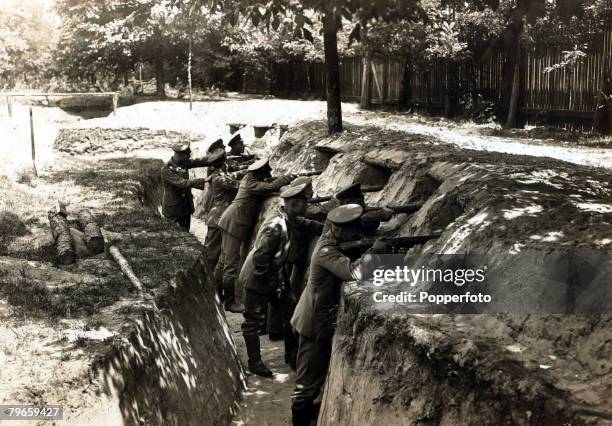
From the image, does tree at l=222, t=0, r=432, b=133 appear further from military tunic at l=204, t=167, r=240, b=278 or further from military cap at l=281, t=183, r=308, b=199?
military tunic at l=204, t=167, r=240, b=278

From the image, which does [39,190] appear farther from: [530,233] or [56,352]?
[530,233]

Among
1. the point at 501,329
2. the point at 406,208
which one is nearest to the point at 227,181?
the point at 406,208

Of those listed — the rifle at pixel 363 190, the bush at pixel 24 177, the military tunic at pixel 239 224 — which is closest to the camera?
the rifle at pixel 363 190

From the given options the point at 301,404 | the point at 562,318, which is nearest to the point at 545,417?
the point at 562,318

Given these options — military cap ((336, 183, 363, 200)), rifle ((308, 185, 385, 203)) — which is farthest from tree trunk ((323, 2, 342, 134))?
military cap ((336, 183, 363, 200))

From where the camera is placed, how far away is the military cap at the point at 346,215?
6129 mm

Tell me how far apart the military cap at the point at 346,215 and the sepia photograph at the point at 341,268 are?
2 cm

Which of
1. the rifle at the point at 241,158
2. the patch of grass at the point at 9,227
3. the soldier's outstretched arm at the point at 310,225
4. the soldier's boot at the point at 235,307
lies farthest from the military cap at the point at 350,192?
the rifle at the point at 241,158

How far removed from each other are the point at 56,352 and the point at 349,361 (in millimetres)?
2106

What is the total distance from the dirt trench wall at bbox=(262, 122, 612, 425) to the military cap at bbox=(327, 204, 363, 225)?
0.59 metres

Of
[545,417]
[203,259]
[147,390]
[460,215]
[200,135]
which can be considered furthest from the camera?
[200,135]

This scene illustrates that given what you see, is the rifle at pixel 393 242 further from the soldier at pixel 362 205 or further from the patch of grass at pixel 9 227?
the patch of grass at pixel 9 227

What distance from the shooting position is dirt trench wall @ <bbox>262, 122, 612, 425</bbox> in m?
3.62

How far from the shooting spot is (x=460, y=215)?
6.25 m
